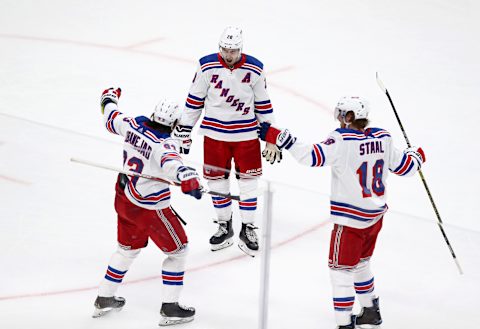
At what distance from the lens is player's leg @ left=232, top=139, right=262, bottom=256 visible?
3.97m

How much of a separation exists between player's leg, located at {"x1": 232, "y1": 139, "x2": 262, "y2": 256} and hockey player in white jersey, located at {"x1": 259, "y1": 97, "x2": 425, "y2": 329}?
Result: 1.09ft

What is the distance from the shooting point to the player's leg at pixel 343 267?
418 cm

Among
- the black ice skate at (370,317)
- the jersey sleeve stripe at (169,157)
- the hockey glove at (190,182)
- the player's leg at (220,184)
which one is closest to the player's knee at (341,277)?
the black ice skate at (370,317)

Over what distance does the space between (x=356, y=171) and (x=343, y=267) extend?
38 cm

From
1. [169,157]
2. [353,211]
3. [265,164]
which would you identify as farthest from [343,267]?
[265,164]

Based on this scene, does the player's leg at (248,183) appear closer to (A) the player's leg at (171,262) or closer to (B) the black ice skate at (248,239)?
(B) the black ice skate at (248,239)

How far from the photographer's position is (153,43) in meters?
7.80

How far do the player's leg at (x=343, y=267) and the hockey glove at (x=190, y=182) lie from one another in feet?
2.01

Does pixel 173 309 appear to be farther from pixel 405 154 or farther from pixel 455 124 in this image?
pixel 455 124

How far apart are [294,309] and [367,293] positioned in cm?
31

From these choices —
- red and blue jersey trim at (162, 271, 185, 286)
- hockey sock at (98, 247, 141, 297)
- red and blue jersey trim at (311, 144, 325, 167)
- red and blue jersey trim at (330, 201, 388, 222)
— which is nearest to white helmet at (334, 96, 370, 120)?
red and blue jersey trim at (311, 144, 325, 167)

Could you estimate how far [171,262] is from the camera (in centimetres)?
441

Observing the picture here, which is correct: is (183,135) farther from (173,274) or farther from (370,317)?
(370,317)

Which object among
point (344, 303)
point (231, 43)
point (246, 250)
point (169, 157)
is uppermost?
point (231, 43)
